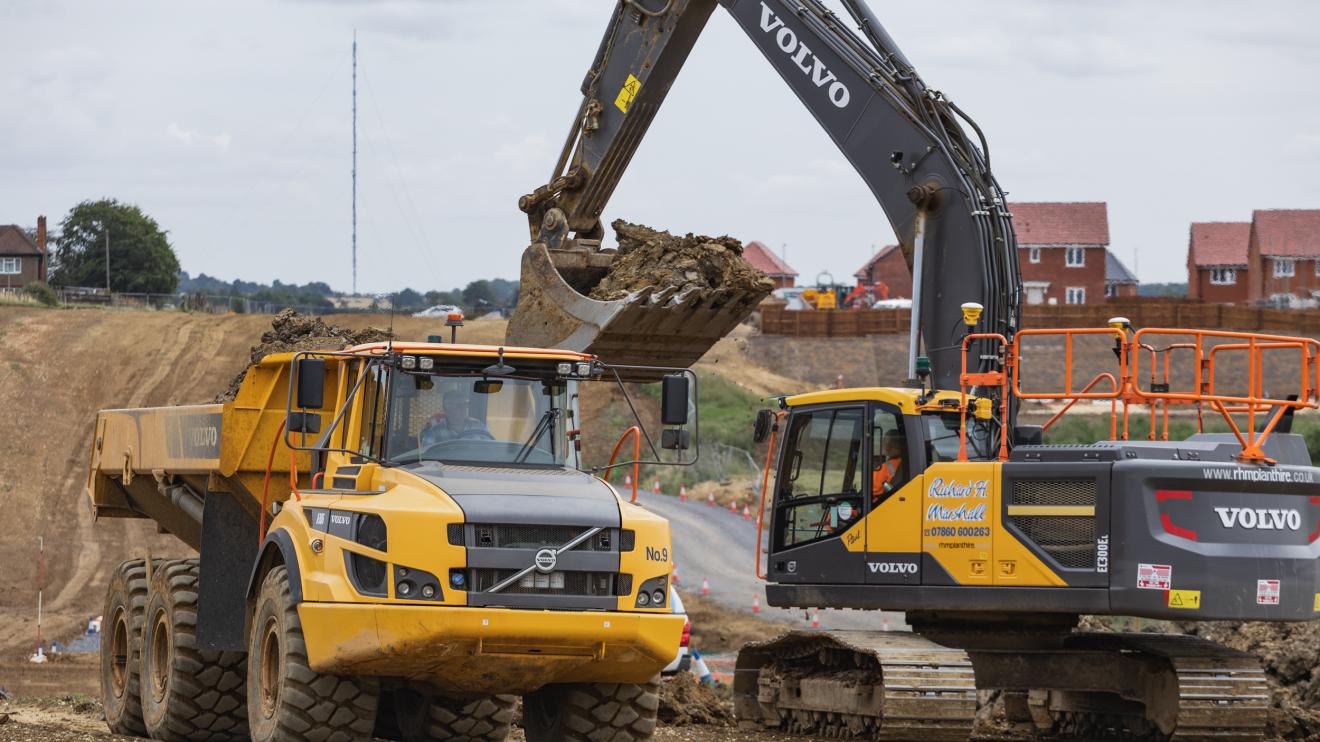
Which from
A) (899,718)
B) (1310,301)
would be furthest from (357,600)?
(1310,301)

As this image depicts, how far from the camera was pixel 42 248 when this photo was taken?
8112 cm

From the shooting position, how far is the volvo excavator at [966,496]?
13.2 m

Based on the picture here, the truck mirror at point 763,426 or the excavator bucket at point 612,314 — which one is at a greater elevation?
the excavator bucket at point 612,314

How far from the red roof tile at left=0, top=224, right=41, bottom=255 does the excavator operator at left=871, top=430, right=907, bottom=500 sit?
76191mm

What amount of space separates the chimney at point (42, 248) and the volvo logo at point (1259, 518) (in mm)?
70615

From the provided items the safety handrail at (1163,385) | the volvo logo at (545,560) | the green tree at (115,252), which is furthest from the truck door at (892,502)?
the green tree at (115,252)

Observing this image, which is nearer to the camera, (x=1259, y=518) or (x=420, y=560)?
(x=420, y=560)

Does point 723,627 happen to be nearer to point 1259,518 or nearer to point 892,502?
point 892,502

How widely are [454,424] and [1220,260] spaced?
95.6 metres

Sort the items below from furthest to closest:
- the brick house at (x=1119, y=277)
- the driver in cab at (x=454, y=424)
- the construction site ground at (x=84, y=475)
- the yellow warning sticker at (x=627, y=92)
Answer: the brick house at (x=1119, y=277) < the construction site ground at (x=84, y=475) < the yellow warning sticker at (x=627, y=92) < the driver in cab at (x=454, y=424)

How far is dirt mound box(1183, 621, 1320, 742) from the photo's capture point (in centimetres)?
1578

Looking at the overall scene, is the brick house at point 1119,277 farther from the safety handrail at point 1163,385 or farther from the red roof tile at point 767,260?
the safety handrail at point 1163,385

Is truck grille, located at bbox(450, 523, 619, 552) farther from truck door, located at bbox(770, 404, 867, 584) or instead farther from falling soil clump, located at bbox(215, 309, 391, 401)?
Result: falling soil clump, located at bbox(215, 309, 391, 401)

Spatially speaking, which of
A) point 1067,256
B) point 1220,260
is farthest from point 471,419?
point 1220,260
